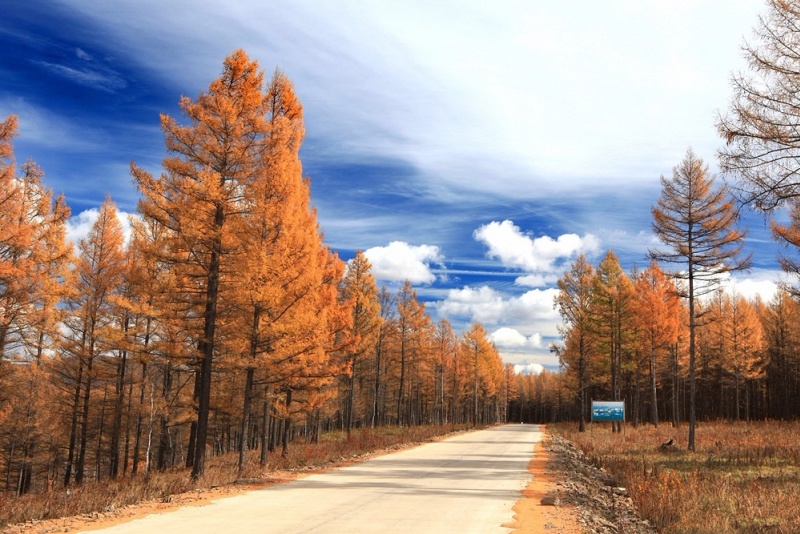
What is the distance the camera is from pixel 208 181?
1378 centimetres

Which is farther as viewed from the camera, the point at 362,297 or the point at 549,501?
the point at 362,297

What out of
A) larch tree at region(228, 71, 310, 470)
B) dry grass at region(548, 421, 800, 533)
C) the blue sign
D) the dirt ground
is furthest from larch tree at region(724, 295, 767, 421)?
larch tree at region(228, 71, 310, 470)

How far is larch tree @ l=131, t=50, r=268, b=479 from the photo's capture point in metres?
14.2

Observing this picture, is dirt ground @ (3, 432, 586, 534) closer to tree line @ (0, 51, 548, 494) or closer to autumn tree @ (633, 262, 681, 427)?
tree line @ (0, 51, 548, 494)

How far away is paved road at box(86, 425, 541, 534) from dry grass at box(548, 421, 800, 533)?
2.82m

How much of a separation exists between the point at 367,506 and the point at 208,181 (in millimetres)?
8924

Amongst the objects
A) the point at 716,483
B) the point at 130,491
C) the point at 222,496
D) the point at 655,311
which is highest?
the point at 655,311

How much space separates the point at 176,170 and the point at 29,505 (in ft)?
27.9

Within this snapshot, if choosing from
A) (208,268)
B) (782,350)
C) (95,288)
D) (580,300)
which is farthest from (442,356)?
(208,268)

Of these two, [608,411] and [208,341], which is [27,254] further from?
[608,411]

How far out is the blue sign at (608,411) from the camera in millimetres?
29438

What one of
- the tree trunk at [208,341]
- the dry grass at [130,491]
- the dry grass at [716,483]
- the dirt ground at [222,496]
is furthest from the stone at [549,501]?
the tree trunk at [208,341]

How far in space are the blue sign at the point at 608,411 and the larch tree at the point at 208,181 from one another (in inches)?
881

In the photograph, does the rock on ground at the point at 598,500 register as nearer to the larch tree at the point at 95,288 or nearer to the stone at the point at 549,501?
the stone at the point at 549,501
